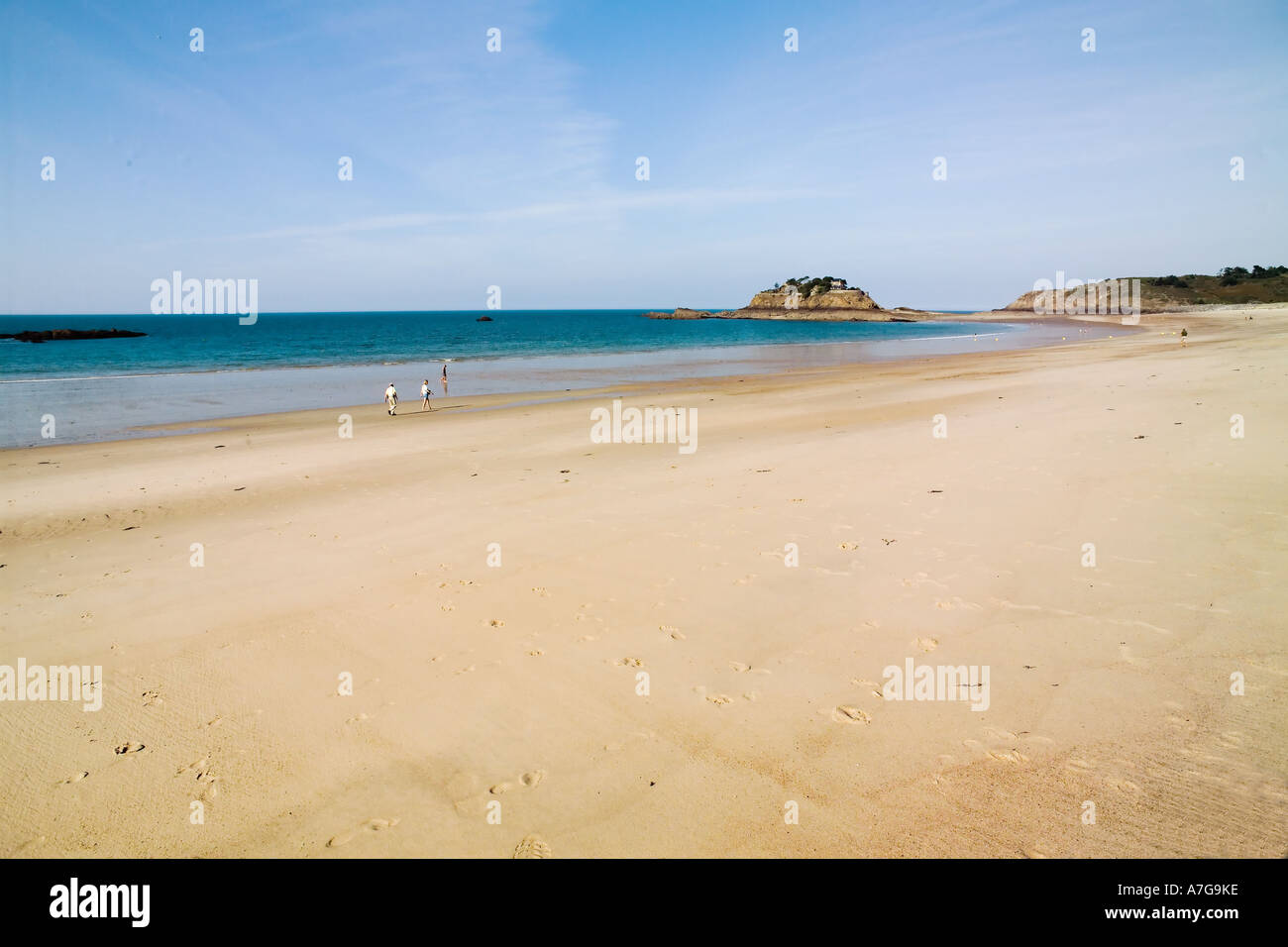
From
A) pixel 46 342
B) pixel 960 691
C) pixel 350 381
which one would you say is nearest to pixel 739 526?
pixel 960 691

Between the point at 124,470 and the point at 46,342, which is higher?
the point at 46,342

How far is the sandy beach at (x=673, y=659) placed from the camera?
3867 mm

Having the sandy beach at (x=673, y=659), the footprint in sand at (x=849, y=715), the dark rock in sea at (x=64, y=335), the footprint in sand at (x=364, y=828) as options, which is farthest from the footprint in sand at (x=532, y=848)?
the dark rock in sea at (x=64, y=335)

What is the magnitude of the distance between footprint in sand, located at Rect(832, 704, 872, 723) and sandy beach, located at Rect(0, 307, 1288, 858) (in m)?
0.04

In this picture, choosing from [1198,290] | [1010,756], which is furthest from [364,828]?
[1198,290]

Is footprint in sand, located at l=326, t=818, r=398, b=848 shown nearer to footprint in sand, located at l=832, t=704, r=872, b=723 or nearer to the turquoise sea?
footprint in sand, located at l=832, t=704, r=872, b=723

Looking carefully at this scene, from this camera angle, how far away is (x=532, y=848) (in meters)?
3.67

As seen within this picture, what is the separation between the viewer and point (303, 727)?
16.0 feet

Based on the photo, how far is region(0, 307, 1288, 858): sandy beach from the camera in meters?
3.87

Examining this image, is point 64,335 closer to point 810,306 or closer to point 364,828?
point 364,828

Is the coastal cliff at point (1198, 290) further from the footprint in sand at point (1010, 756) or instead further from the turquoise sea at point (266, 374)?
the footprint in sand at point (1010, 756)

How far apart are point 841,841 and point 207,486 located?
13333 mm
